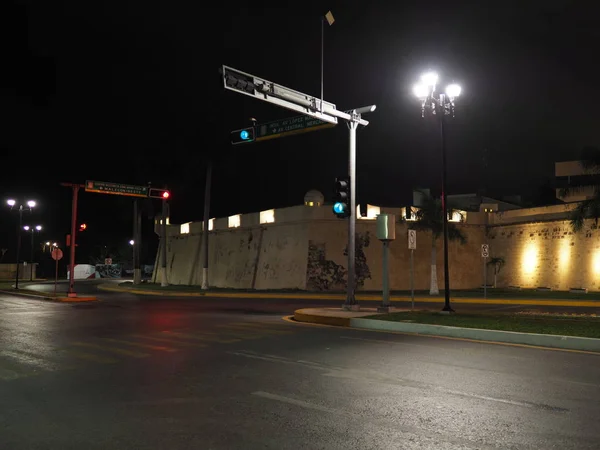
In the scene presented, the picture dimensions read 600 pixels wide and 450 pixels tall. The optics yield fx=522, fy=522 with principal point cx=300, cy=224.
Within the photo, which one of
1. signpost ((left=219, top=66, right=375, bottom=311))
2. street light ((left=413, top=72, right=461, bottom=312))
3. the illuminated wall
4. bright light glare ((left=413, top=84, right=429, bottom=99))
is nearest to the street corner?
signpost ((left=219, top=66, right=375, bottom=311))

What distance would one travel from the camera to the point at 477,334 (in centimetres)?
1248

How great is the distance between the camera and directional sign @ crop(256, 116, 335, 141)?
16.2 metres

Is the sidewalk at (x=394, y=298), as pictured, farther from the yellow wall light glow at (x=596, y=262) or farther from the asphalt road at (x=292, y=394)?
the asphalt road at (x=292, y=394)

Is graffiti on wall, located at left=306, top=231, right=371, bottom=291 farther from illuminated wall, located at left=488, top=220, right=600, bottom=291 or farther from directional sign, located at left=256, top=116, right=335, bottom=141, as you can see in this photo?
directional sign, located at left=256, top=116, right=335, bottom=141

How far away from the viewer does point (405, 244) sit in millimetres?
36656

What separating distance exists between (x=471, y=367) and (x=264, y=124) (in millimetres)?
10121

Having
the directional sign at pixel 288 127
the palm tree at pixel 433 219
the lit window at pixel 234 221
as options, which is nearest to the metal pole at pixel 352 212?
the directional sign at pixel 288 127

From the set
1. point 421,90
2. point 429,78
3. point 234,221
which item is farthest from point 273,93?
point 234,221

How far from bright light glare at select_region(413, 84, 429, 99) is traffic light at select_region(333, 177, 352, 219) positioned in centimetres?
359

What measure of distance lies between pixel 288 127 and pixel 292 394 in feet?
35.9

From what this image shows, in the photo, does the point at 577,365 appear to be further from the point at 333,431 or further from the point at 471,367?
the point at 333,431

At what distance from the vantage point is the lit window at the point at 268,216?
38.8 meters

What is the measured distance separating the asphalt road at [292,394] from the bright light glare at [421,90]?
8285mm

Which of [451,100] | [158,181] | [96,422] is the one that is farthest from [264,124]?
[158,181]
